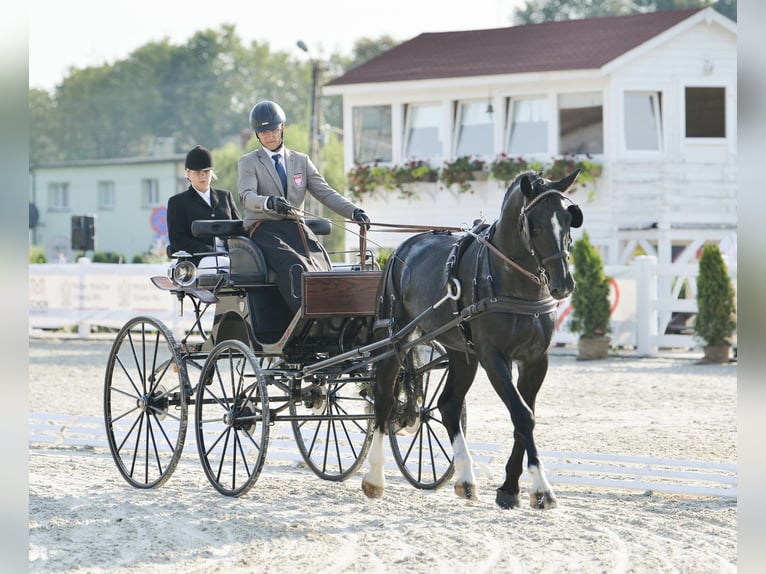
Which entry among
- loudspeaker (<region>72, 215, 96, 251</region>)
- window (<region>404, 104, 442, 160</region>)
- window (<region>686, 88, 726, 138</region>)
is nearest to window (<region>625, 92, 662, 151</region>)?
window (<region>686, 88, 726, 138</region>)

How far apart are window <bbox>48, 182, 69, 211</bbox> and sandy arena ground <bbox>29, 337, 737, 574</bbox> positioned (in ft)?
199

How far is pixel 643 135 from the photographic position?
95.2 feet

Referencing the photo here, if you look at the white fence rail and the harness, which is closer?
the harness

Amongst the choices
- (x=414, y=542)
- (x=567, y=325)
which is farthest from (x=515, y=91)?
(x=414, y=542)

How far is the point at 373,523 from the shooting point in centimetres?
663

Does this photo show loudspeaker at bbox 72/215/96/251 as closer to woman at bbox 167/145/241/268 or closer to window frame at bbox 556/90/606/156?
window frame at bbox 556/90/606/156

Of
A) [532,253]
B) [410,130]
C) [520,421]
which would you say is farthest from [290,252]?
[410,130]

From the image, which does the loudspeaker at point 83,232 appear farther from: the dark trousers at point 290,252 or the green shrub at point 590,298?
the dark trousers at point 290,252

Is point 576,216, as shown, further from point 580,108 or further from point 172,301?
point 580,108

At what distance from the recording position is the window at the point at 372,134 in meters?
32.0

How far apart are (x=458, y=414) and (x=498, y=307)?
1034 millimetres

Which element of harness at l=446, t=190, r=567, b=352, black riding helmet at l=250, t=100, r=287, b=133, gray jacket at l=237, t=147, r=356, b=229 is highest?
black riding helmet at l=250, t=100, r=287, b=133

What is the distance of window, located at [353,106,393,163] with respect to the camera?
32.0 m

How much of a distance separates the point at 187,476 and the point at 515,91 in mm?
22597
